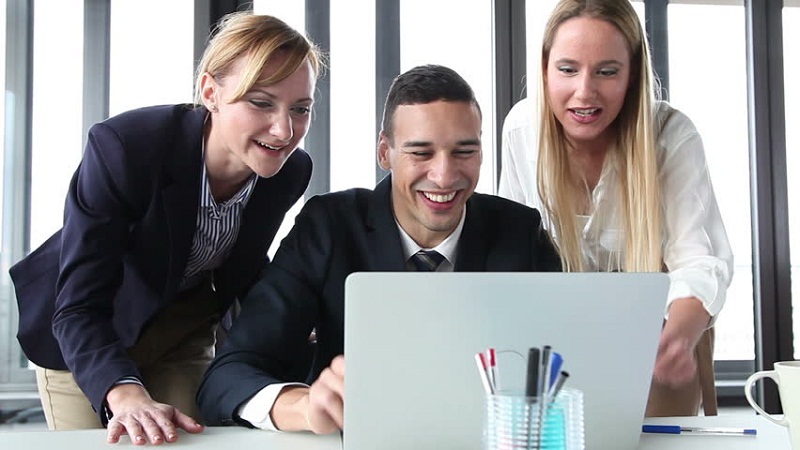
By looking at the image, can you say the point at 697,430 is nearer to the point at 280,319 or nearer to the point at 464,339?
the point at 464,339

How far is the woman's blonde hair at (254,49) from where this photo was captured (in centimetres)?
160

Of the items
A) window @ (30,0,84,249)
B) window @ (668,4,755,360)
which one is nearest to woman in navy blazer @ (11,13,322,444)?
window @ (30,0,84,249)

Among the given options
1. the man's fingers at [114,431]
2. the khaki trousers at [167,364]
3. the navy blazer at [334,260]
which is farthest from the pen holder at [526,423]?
the khaki trousers at [167,364]

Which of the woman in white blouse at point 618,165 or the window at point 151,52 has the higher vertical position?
the window at point 151,52

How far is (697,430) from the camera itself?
1078 millimetres

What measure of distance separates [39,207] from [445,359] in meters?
2.54

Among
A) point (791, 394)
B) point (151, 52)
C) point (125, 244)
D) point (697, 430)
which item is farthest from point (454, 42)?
point (791, 394)

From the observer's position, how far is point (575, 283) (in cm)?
81

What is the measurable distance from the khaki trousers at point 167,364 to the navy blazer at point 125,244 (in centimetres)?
6

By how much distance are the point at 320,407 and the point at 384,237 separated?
0.63 metres

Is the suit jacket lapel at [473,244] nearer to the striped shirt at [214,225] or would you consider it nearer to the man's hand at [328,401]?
the striped shirt at [214,225]

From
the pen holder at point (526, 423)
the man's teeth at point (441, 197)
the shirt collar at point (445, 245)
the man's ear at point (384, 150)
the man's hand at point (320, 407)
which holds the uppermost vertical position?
the man's ear at point (384, 150)

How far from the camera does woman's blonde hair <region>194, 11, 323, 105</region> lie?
160 centimetres

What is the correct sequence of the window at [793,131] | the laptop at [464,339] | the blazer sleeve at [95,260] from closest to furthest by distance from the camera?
the laptop at [464,339], the blazer sleeve at [95,260], the window at [793,131]
